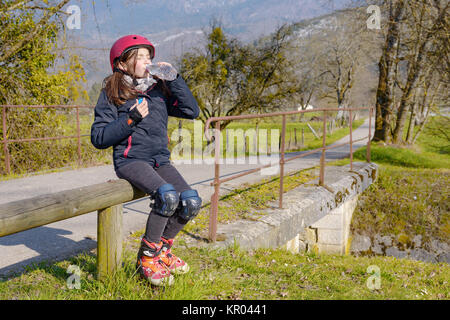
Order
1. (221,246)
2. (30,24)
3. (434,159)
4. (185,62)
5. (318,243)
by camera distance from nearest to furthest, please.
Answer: (221,246) < (318,243) < (30,24) < (434,159) < (185,62)

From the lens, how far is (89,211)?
238cm

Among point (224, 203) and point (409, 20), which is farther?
point (409, 20)

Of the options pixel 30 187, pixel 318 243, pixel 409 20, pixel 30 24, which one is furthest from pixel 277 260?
pixel 409 20

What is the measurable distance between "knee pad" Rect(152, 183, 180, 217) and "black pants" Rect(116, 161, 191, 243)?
5cm

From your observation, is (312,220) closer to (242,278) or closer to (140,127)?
(242,278)

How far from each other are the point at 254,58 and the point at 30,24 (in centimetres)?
954

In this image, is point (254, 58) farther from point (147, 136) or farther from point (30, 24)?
point (147, 136)

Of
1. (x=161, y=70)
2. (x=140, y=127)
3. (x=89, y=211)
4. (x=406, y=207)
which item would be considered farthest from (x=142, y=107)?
(x=406, y=207)

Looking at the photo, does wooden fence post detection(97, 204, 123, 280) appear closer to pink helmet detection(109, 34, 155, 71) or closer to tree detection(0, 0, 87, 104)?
pink helmet detection(109, 34, 155, 71)

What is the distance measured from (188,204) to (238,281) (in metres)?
0.93

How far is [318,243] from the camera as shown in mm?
6711

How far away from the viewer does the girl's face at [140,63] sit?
103 inches

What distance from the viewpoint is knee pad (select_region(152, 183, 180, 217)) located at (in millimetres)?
2445

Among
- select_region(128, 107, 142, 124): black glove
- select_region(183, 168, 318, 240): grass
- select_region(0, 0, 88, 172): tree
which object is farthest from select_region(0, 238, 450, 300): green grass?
select_region(0, 0, 88, 172): tree
